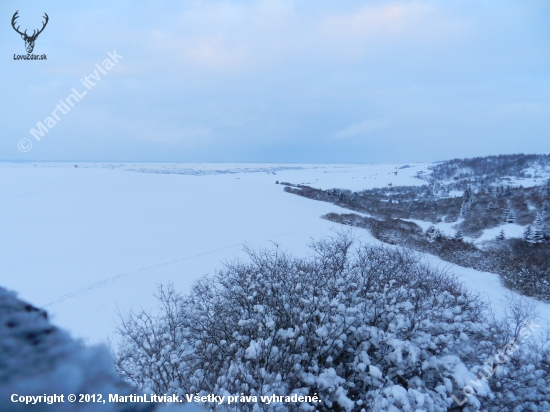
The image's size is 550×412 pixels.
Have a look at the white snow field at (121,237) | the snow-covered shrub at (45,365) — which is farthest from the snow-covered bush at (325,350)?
the snow-covered shrub at (45,365)

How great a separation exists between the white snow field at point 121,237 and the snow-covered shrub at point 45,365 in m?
0.07

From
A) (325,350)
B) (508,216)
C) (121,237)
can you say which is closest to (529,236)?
(508,216)

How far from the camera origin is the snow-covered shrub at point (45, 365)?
2.46 feet

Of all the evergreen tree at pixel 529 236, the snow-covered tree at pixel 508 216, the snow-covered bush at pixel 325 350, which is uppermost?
the snow-covered bush at pixel 325 350

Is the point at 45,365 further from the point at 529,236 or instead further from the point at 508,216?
the point at 508,216

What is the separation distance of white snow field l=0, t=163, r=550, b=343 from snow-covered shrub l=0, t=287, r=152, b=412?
0.07 metres

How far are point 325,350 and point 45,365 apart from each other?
4.56m

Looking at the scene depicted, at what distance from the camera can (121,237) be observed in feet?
53.0

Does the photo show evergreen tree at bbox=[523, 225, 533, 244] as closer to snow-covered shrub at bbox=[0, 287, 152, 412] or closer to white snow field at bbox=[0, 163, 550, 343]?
white snow field at bbox=[0, 163, 550, 343]

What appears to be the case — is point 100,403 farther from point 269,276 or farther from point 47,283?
point 47,283

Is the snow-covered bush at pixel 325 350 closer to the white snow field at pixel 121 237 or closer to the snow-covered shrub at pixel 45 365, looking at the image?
the white snow field at pixel 121 237

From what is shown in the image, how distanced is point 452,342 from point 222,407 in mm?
3936

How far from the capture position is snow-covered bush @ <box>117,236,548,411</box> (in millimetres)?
3711

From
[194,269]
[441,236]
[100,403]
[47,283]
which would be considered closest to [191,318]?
[100,403]
